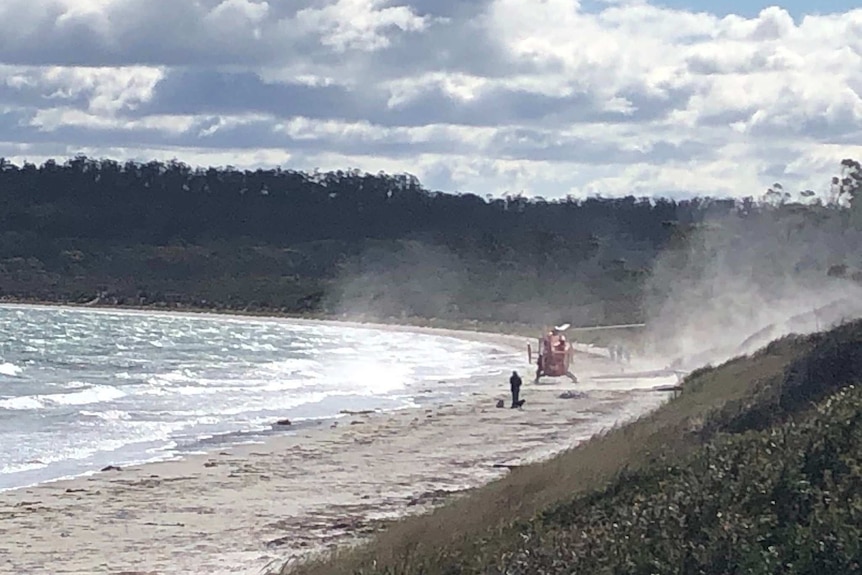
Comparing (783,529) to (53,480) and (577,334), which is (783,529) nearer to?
(53,480)

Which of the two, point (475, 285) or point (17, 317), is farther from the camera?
point (475, 285)

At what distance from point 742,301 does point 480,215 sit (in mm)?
117202

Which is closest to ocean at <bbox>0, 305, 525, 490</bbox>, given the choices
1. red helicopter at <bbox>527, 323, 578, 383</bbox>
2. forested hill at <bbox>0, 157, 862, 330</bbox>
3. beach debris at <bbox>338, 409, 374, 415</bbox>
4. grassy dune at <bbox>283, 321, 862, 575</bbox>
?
beach debris at <bbox>338, 409, 374, 415</bbox>

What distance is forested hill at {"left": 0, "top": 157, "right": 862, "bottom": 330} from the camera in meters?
129

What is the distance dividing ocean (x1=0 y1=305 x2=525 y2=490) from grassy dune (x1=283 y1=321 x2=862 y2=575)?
14297 mm

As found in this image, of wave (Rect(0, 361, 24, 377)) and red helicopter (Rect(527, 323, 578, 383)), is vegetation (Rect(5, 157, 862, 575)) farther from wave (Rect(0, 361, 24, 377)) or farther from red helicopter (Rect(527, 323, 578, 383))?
wave (Rect(0, 361, 24, 377))

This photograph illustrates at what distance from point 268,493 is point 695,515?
48.1ft

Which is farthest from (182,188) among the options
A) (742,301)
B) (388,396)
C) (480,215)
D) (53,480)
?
(53,480)

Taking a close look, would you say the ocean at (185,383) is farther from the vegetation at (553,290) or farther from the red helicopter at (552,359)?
the vegetation at (553,290)

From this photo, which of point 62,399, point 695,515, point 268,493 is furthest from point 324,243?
point 695,515

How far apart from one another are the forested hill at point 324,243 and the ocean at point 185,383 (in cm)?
2357

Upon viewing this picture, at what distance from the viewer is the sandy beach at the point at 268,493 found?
17.5m

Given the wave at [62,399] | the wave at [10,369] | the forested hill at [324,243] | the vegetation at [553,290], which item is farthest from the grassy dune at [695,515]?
the forested hill at [324,243]

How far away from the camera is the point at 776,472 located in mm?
8984
